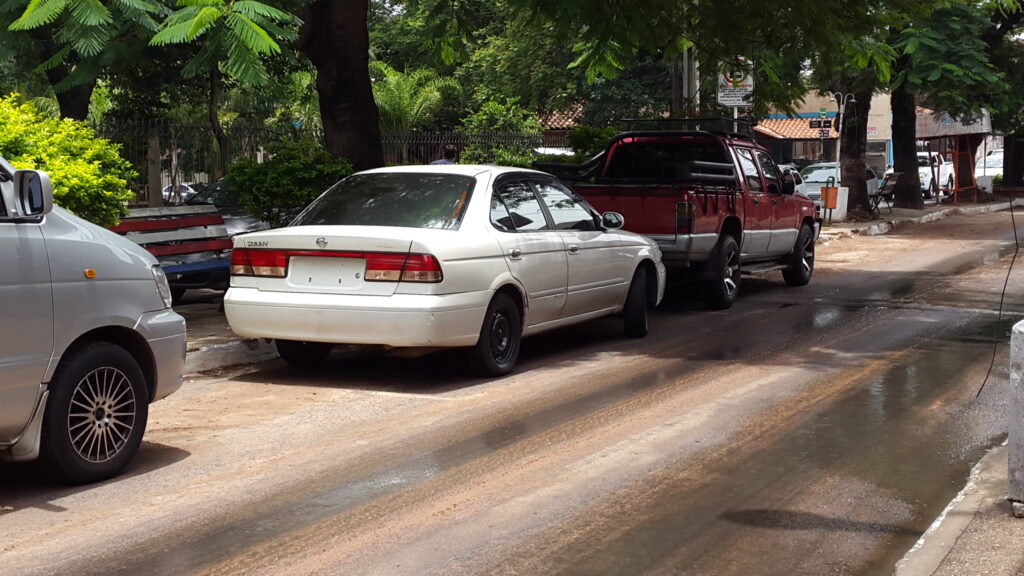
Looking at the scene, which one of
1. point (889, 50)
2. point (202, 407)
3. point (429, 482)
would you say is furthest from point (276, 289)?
point (889, 50)

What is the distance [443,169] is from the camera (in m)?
9.90

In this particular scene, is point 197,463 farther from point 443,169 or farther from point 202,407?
point 443,169

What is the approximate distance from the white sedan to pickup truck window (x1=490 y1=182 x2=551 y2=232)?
0.01 meters

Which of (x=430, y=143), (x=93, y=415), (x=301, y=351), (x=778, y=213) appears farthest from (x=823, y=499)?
(x=430, y=143)

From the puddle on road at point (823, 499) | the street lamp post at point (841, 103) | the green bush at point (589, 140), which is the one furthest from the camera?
the street lamp post at point (841, 103)

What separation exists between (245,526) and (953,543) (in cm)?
309

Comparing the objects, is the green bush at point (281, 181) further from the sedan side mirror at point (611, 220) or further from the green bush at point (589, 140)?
the green bush at point (589, 140)

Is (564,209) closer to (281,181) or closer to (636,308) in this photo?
(636,308)

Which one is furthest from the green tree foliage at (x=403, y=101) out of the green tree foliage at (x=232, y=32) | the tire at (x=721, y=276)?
the green tree foliage at (x=232, y=32)

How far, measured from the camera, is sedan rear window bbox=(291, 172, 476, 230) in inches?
363

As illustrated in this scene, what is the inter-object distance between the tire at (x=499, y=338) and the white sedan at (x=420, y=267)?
0.4 inches

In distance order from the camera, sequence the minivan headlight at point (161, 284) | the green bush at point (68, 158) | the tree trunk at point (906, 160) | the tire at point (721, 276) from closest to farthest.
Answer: the minivan headlight at point (161, 284)
the green bush at point (68, 158)
the tire at point (721, 276)
the tree trunk at point (906, 160)

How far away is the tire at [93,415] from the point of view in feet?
19.9

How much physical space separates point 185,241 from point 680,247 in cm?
528
